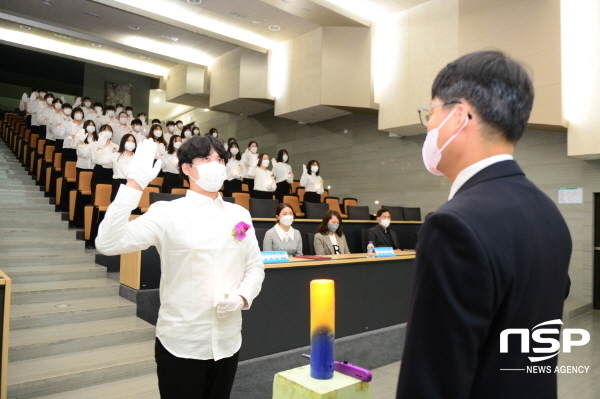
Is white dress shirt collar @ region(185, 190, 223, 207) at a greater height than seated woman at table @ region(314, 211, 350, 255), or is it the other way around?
white dress shirt collar @ region(185, 190, 223, 207)

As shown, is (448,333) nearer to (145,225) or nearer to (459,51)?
(145,225)

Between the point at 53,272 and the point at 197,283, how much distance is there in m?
3.21

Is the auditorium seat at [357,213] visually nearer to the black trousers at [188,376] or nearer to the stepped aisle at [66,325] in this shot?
the stepped aisle at [66,325]

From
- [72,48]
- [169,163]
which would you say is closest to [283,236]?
[169,163]

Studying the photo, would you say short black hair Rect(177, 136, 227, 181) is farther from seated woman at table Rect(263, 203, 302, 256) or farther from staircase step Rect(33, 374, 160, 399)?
seated woman at table Rect(263, 203, 302, 256)

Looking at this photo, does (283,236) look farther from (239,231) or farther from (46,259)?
(239,231)

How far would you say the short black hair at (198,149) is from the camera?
1704 millimetres

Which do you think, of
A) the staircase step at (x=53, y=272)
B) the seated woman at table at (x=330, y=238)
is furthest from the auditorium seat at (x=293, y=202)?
the staircase step at (x=53, y=272)

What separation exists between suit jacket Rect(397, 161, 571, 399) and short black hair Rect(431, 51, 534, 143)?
90mm

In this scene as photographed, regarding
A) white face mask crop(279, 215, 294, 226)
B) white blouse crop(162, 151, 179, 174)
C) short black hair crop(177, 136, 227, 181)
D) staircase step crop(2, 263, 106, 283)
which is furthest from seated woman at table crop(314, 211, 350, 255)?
short black hair crop(177, 136, 227, 181)

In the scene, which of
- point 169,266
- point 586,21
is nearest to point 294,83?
point 586,21

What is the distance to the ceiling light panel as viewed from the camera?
10555 mm

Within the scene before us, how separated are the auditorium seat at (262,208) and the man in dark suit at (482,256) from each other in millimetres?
4885

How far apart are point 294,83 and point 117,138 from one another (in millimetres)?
3922
